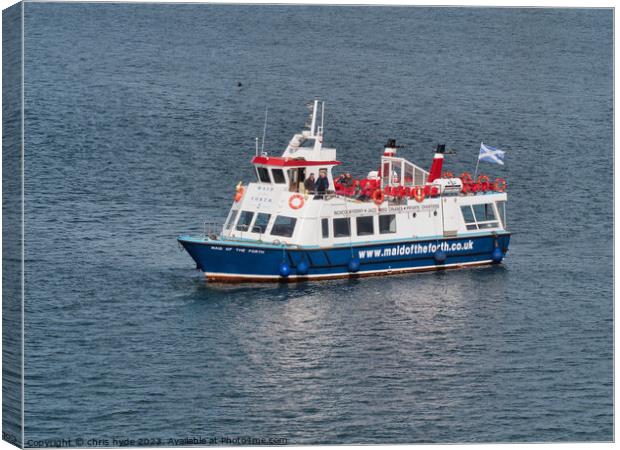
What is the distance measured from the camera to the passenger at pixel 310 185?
7169 centimetres

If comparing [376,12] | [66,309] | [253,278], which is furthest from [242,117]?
[66,309]

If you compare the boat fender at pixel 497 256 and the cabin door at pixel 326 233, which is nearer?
the cabin door at pixel 326 233

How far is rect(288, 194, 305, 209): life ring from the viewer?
2790 inches

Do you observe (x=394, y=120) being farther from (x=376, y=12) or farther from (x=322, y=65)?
(x=376, y=12)

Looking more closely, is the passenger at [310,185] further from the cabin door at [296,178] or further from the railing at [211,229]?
the railing at [211,229]

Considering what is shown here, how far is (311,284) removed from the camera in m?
70.0

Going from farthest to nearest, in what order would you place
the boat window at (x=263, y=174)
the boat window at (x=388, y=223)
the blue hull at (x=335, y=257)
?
the boat window at (x=388, y=223) < the boat window at (x=263, y=174) < the blue hull at (x=335, y=257)

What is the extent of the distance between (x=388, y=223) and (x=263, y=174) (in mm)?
5805

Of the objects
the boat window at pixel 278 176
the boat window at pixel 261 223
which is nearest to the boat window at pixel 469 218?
the boat window at pixel 278 176

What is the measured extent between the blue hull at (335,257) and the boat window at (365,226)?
69 cm

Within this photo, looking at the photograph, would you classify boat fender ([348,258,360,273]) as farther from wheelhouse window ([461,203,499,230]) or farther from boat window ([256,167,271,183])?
wheelhouse window ([461,203,499,230])

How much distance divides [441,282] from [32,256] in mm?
16881

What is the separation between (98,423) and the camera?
5109cm

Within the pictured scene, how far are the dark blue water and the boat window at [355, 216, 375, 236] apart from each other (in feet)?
7.83
